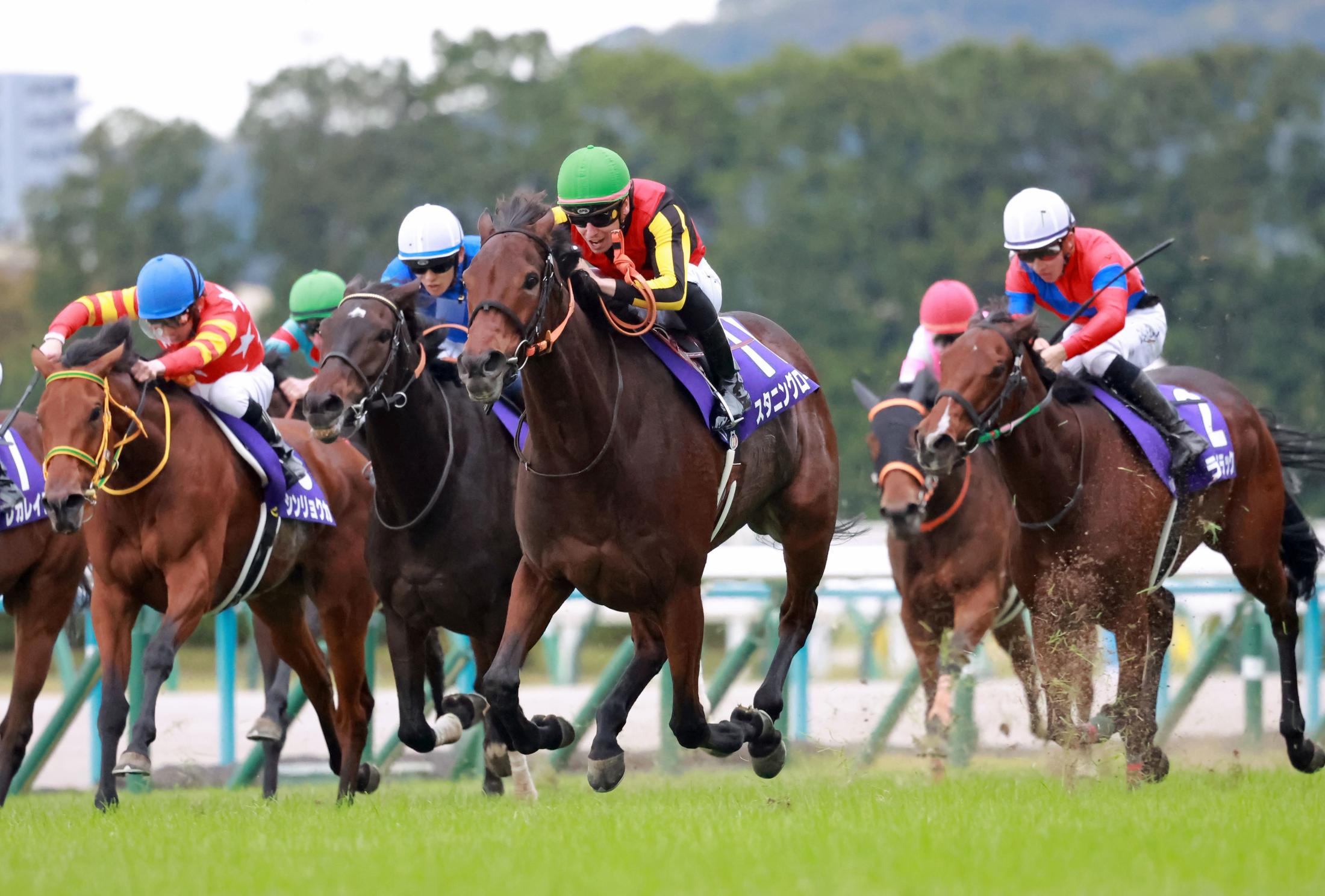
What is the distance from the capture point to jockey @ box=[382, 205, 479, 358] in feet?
26.4

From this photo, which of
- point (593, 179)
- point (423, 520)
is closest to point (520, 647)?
point (423, 520)

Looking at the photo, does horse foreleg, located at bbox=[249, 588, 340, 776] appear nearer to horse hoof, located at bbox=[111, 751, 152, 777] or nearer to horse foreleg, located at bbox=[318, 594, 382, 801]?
horse foreleg, located at bbox=[318, 594, 382, 801]

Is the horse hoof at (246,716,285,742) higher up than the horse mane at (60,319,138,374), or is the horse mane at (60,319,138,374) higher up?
the horse mane at (60,319,138,374)

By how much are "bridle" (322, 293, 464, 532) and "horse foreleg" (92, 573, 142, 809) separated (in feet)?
3.67

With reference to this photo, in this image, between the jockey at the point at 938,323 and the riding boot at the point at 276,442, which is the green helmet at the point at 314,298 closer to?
the riding boot at the point at 276,442

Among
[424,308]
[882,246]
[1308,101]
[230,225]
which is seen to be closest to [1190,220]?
[1308,101]

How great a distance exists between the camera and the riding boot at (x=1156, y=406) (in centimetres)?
778

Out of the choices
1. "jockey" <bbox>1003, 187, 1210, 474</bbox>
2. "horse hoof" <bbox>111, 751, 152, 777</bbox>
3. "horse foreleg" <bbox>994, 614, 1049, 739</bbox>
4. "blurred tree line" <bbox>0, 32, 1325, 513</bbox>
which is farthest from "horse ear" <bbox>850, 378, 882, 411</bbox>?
"blurred tree line" <bbox>0, 32, 1325, 513</bbox>

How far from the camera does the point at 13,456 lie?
850 cm

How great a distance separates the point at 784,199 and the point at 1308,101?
383 inches

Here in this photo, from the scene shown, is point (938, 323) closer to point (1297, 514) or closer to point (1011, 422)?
point (1297, 514)

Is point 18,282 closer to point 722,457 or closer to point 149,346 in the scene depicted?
point 149,346

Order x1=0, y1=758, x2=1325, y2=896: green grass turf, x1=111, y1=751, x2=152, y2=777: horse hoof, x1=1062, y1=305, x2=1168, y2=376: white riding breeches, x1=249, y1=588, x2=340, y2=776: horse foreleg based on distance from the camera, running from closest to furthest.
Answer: x1=0, y1=758, x2=1325, y2=896: green grass turf → x1=111, y1=751, x2=152, y2=777: horse hoof → x1=1062, y1=305, x2=1168, y2=376: white riding breeches → x1=249, y1=588, x2=340, y2=776: horse foreleg

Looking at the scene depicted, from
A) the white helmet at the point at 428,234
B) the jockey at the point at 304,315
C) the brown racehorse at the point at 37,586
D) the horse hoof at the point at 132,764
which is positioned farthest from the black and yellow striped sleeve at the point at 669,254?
the jockey at the point at 304,315
